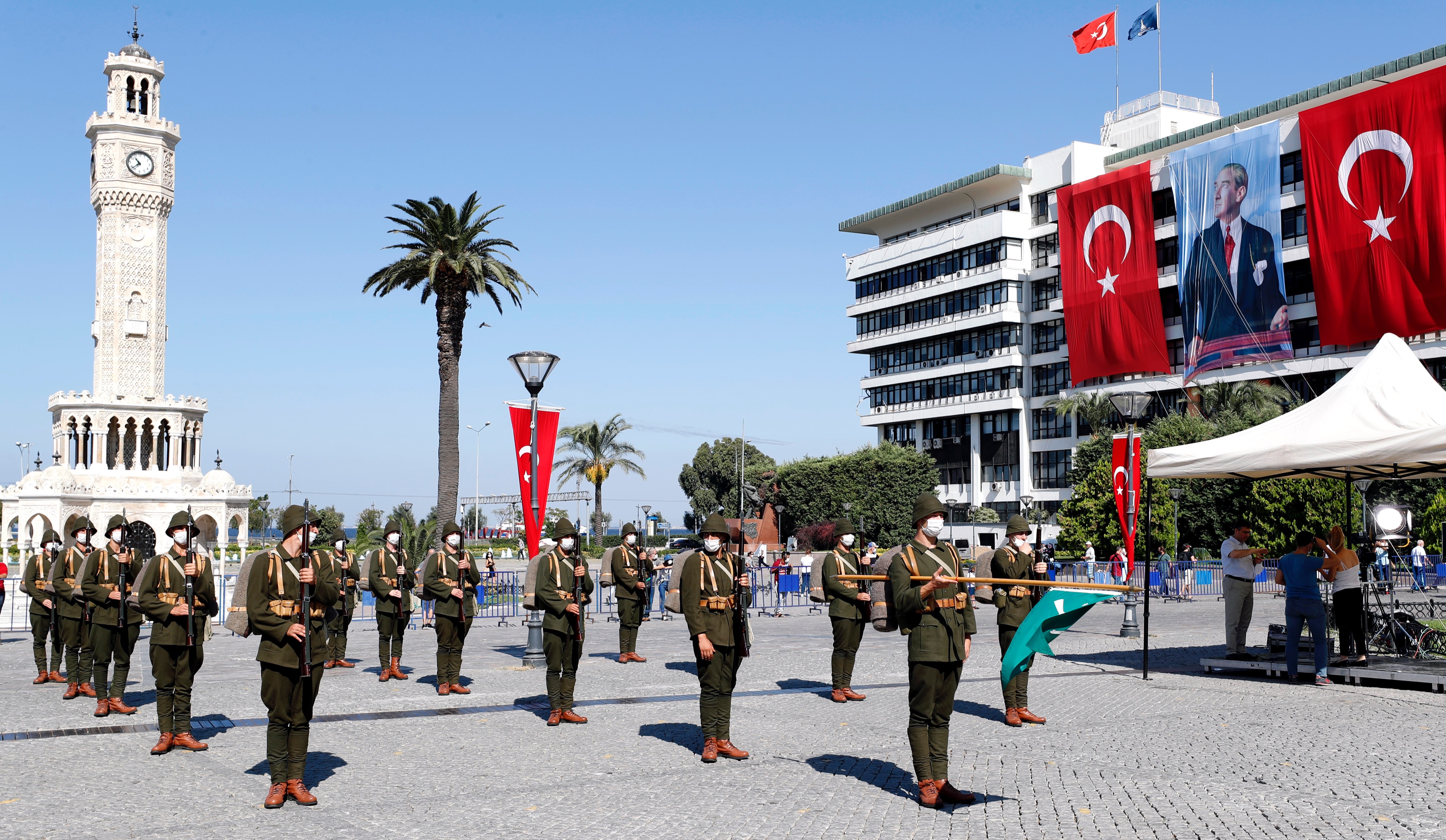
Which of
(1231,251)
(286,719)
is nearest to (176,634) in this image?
(286,719)

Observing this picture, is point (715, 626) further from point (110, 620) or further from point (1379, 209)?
point (1379, 209)

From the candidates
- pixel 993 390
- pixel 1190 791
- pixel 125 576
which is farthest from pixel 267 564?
pixel 993 390

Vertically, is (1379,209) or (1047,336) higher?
(1379,209)

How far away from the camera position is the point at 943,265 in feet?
273

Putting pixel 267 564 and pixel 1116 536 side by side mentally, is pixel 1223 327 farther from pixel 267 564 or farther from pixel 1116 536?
pixel 267 564

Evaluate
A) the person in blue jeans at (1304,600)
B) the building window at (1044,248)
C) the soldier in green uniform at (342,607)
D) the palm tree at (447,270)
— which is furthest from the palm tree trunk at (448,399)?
the building window at (1044,248)

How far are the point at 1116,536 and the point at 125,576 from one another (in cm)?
3923

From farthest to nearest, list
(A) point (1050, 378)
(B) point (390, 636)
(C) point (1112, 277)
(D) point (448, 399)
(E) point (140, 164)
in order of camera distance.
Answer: (A) point (1050, 378), (E) point (140, 164), (C) point (1112, 277), (D) point (448, 399), (B) point (390, 636)

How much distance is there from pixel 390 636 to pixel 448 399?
23340mm

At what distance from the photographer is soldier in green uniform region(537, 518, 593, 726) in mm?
12461

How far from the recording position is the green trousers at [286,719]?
874 cm

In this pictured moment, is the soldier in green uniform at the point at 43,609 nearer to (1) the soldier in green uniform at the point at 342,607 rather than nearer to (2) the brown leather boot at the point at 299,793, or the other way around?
(1) the soldier in green uniform at the point at 342,607

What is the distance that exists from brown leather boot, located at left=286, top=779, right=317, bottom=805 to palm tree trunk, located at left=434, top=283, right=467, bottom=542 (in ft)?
94.4

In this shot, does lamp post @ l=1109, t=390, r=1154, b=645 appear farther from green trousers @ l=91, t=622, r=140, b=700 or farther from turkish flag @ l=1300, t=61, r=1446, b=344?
turkish flag @ l=1300, t=61, r=1446, b=344
